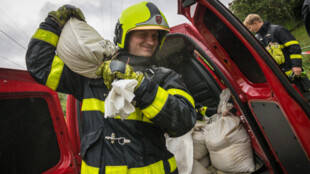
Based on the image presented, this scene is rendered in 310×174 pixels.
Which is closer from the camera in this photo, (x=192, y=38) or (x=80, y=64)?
(x=80, y=64)

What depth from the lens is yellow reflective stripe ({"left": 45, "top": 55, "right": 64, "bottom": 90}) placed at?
134cm

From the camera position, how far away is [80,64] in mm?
1232

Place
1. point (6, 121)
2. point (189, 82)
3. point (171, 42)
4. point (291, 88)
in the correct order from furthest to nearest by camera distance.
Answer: point (189, 82) < point (171, 42) < point (6, 121) < point (291, 88)

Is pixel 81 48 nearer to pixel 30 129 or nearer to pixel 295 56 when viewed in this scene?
pixel 30 129

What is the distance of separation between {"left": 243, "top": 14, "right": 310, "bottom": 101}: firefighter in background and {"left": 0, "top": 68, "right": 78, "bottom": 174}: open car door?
3.27 meters

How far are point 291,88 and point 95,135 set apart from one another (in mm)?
1454

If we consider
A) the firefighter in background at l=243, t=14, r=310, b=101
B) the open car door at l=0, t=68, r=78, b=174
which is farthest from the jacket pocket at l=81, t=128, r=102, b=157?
the firefighter in background at l=243, t=14, r=310, b=101

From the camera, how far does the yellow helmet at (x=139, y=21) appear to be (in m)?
1.50

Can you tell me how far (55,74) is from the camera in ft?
4.42

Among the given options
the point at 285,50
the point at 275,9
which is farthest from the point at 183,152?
the point at 275,9

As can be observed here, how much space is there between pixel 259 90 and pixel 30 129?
81.9 inches

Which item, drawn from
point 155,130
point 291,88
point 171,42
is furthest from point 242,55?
point 171,42

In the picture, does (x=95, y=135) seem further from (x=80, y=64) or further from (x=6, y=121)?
(x=6, y=121)

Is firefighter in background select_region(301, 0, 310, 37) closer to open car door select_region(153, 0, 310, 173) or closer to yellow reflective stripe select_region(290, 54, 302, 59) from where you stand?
yellow reflective stripe select_region(290, 54, 302, 59)
